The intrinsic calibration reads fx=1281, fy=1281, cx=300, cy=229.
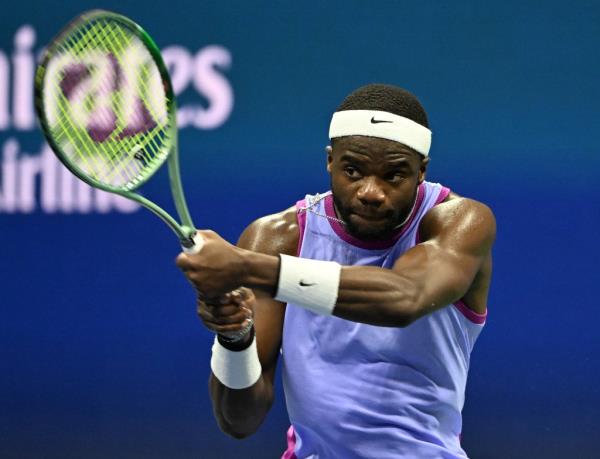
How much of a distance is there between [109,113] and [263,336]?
799mm

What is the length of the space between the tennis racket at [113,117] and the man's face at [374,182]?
0.54 m

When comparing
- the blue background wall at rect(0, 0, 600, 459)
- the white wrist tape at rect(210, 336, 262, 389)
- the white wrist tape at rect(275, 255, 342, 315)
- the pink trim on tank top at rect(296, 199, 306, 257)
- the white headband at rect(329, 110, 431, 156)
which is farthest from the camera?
the blue background wall at rect(0, 0, 600, 459)

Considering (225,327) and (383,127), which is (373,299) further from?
(383,127)

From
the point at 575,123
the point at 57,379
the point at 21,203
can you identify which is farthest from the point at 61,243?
the point at 575,123

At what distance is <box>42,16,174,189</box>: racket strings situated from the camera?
116 inches

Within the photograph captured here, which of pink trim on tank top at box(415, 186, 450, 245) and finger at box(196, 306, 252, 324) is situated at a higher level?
pink trim on tank top at box(415, 186, 450, 245)

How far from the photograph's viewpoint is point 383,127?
11.2 feet

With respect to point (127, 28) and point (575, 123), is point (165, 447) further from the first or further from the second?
point (127, 28)

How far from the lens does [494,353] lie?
4926 mm

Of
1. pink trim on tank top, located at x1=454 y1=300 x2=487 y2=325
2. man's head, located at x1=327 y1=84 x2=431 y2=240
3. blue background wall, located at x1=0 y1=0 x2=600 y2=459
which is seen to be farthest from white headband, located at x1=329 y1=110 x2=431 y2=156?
blue background wall, located at x1=0 y1=0 x2=600 y2=459

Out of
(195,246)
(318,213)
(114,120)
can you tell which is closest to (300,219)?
(318,213)

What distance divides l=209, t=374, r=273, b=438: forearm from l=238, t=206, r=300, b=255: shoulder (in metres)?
0.36

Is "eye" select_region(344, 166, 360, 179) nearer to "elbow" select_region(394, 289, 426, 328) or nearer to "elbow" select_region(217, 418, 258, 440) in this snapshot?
"elbow" select_region(394, 289, 426, 328)

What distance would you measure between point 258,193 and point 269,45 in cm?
56
